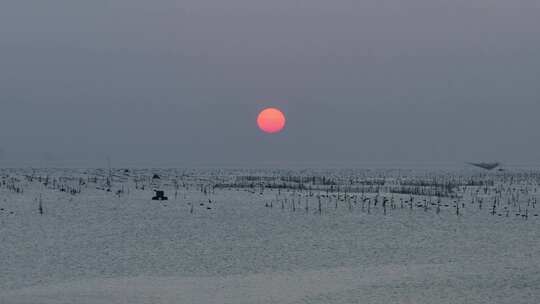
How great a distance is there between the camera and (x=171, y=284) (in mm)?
14344

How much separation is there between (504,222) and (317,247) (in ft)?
31.5

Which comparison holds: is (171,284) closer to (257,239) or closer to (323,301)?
(323,301)

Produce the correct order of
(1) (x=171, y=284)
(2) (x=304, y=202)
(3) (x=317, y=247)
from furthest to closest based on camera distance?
(2) (x=304, y=202), (3) (x=317, y=247), (1) (x=171, y=284)

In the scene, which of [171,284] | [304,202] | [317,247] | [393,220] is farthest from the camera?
[304,202]

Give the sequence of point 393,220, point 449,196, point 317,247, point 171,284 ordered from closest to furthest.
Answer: point 171,284, point 317,247, point 393,220, point 449,196

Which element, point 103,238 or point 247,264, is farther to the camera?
point 103,238

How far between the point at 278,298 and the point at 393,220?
12807 mm

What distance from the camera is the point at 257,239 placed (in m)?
20.4

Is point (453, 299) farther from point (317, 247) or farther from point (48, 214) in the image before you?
point (48, 214)

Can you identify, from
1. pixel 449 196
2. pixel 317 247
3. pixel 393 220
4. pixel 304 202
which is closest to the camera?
pixel 317 247

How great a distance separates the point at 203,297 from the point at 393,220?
13.2 meters

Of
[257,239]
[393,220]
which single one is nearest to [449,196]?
[393,220]

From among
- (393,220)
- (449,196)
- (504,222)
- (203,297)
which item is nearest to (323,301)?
(203,297)

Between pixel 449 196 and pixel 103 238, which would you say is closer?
pixel 103 238
